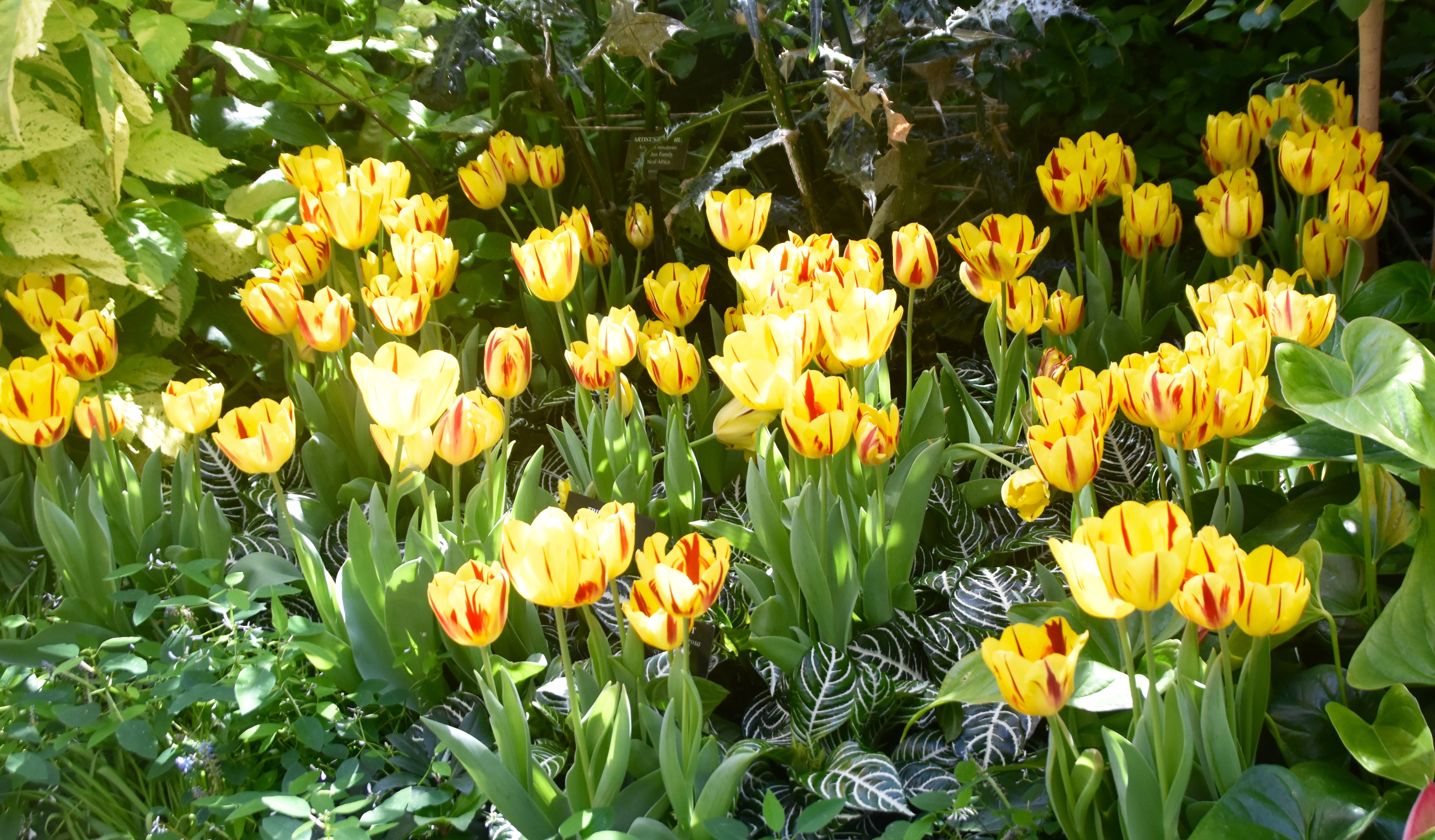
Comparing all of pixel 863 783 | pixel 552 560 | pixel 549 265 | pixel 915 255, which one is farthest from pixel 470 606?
pixel 915 255

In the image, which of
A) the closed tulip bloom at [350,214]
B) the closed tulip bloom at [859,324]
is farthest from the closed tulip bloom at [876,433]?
the closed tulip bloom at [350,214]

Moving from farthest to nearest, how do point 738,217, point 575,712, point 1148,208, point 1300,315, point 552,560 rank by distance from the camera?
point 1148,208, point 738,217, point 1300,315, point 575,712, point 552,560

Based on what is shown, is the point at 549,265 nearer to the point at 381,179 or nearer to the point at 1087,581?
the point at 381,179

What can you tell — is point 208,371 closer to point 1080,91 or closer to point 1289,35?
point 1080,91

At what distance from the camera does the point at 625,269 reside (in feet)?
7.70

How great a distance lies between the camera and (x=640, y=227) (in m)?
1.96

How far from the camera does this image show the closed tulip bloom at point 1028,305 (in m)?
1.49

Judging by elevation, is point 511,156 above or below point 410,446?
above

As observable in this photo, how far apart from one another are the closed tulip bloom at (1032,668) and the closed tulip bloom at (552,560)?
305 millimetres

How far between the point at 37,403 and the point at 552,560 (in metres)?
0.85

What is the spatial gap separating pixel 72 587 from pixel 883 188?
51.6 inches

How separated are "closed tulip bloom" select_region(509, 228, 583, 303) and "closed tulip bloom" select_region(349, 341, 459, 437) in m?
0.29

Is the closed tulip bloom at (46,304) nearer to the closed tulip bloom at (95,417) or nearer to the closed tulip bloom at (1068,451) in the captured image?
the closed tulip bloom at (95,417)

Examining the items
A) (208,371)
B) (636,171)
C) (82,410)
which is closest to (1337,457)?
(636,171)
